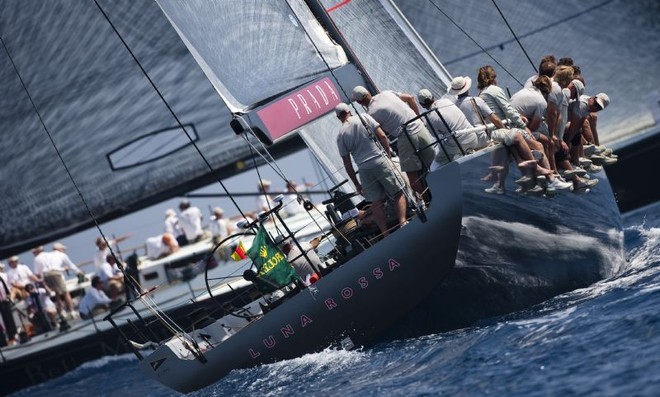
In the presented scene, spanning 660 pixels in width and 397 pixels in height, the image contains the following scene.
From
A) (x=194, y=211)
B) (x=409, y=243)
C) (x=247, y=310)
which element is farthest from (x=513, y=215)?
(x=194, y=211)

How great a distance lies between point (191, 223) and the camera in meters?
18.9

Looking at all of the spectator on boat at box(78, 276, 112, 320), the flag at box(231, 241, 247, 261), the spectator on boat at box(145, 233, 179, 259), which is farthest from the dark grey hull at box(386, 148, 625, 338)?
the spectator on boat at box(78, 276, 112, 320)

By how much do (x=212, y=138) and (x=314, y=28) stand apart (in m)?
5.61

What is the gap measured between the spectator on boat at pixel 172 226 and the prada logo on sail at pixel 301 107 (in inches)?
319

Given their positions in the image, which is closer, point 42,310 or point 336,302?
point 336,302

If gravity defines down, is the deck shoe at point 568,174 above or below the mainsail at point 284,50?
below

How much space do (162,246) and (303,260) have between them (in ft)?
24.8

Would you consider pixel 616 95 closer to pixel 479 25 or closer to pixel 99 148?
pixel 479 25

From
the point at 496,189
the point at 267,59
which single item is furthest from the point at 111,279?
the point at 496,189

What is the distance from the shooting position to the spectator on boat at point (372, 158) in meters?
10.5

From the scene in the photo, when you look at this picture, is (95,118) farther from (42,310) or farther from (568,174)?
(568,174)

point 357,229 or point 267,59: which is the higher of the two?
point 267,59

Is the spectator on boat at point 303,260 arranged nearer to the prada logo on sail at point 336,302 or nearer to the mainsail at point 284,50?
the prada logo on sail at point 336,302

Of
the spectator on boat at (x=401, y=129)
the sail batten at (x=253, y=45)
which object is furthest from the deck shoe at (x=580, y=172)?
the sail batten at (x=253, y=45)
